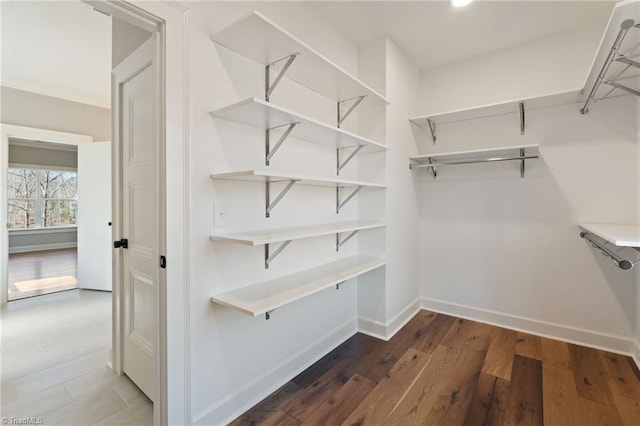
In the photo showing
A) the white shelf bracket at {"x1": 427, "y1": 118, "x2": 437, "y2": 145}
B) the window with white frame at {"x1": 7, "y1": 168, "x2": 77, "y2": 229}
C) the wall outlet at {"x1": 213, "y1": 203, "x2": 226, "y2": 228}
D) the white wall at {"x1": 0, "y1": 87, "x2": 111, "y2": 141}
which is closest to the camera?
the wall outlet at {"x1": 213, "y1": 203, "x2": 226, "y2": 228}

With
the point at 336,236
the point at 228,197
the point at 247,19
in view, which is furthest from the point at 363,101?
the point at 228,197

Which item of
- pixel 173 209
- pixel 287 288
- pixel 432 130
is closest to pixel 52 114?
pixel 173 209

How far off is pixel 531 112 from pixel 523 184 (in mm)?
626

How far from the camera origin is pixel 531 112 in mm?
2541

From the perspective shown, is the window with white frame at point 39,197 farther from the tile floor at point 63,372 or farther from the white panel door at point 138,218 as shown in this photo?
the white panel door at point 138,218

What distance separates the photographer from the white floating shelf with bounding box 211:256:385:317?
140 cm

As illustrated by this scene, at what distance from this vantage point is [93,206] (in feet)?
13.2

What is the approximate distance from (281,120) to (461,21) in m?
1.78

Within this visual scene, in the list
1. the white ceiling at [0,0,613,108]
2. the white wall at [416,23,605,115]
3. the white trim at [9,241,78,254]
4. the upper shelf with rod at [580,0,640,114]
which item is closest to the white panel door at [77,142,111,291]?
the white ceiling at [0,0,613,108]

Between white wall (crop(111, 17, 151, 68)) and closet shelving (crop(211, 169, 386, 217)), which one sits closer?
closet shelving (crop(211, 169, 386, 217))

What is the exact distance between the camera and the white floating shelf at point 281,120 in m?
1.37

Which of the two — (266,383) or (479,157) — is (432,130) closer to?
(479,157)

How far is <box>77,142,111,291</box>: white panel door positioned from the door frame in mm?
3381

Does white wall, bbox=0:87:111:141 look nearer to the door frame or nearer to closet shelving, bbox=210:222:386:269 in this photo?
the door frame
